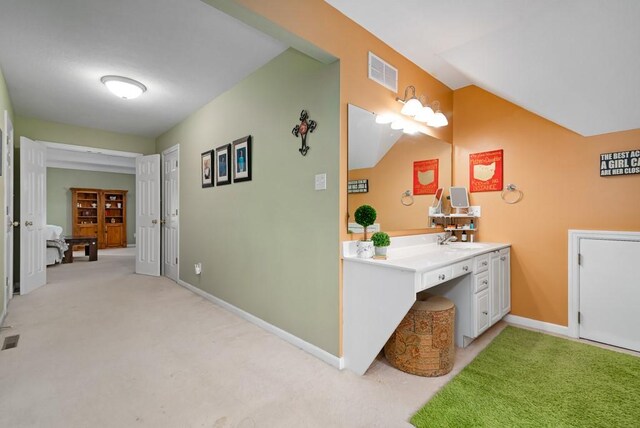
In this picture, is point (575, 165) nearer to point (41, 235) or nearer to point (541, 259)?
point (541, 259)

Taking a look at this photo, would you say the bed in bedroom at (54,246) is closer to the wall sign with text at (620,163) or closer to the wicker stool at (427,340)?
the wicker stool at (427,340)

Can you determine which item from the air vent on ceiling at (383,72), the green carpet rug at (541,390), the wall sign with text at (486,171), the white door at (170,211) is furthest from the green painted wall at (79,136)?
the green carpet rug at (541,390)

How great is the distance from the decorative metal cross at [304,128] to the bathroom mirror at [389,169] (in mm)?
321

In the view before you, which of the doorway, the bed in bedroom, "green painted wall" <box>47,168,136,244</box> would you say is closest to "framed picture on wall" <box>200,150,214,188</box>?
the doorway

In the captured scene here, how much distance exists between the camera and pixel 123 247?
889 cm

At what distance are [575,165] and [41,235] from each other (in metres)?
6.70

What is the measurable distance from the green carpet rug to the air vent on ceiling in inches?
88.5

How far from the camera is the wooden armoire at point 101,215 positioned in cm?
820

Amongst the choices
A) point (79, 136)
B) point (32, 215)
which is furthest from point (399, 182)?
point (79, 136)

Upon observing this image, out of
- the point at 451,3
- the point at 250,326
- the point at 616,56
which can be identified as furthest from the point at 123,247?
the point at 616,56

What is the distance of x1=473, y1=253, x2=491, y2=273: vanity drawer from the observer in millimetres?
2341

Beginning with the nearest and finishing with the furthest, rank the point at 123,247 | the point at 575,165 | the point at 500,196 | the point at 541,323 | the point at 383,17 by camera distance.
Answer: the point at 383,17
the point at 575,165
the point at 541,323
the point at 500,196
the point at 123,247

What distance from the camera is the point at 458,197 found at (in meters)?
3.07

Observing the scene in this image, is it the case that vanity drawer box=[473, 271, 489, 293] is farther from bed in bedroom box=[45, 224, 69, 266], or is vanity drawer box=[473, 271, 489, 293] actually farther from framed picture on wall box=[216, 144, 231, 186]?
bed in bedroom box=[45, 224, 69, 266]
